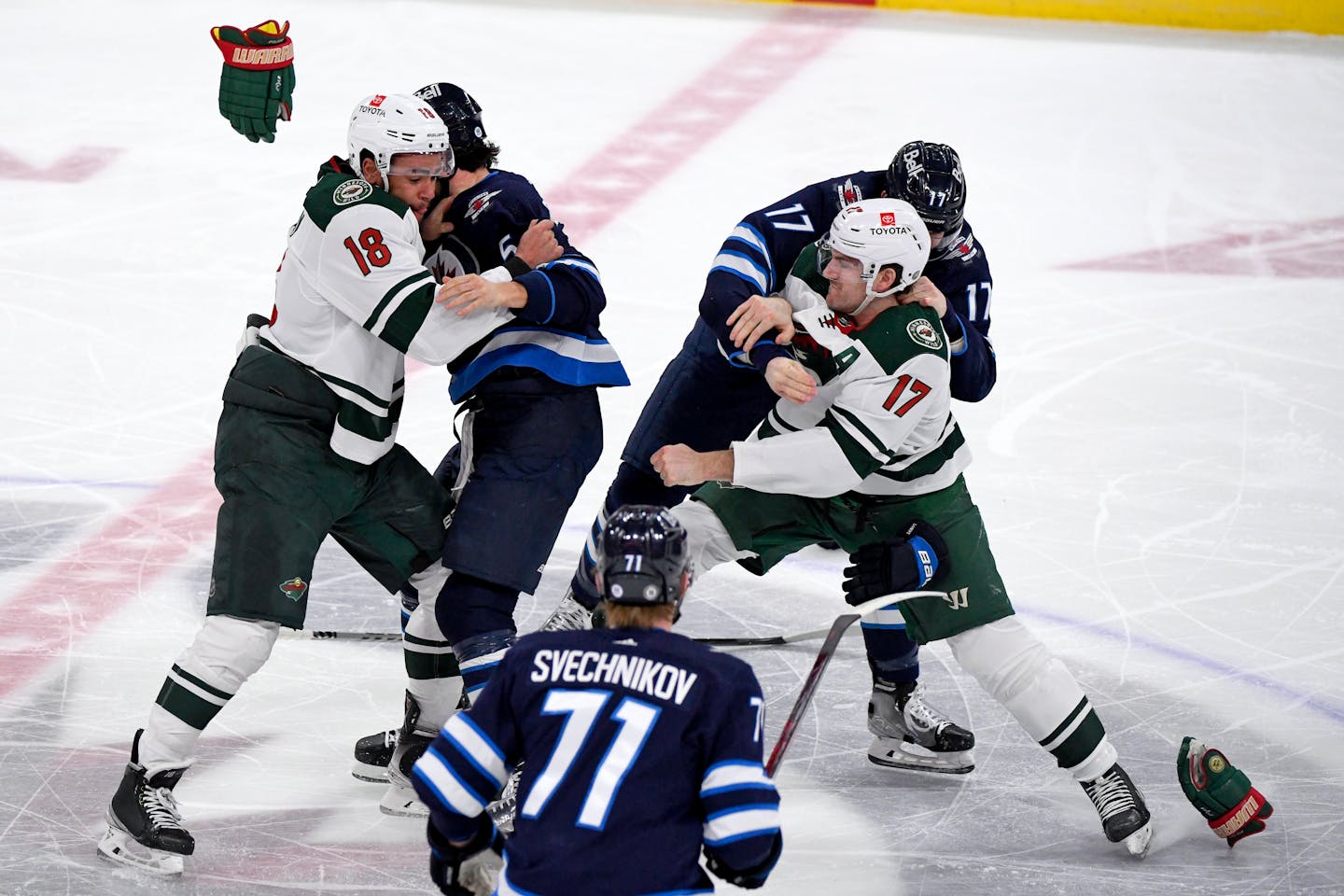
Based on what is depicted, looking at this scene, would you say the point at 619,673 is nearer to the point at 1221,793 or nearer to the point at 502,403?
the point at 502,403

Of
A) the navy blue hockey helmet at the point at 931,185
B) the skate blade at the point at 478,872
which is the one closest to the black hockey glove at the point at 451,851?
the skate blade at the point at 478,872

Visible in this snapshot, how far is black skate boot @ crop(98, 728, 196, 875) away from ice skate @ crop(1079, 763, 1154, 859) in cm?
176

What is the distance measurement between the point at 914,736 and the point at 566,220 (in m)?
3.88

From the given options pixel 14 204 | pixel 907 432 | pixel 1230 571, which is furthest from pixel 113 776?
pixel 14 204

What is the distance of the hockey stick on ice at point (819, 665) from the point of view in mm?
3090

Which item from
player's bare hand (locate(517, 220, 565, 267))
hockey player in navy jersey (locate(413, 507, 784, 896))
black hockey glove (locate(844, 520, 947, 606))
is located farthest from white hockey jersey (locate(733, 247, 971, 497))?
hockey player in navy jersey (locate(413, 507, 784, 896))

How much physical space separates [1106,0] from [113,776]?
27.7 ft

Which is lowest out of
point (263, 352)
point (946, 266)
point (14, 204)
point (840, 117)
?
point (14, 204)

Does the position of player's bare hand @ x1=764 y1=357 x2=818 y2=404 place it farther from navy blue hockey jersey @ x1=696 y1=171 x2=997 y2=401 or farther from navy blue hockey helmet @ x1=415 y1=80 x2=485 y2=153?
navy blue hockey helmet @ x1=415 y1=80 x2=485 y2=153

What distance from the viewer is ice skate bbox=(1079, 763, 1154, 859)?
11.3 feet

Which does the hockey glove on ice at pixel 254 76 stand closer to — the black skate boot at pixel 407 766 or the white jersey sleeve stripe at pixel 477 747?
the black skate boot at pixel 407 766

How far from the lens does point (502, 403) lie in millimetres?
3725

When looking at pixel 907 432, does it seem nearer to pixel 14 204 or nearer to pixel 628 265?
A: pixel 628 265

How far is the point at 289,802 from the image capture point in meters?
3.58
